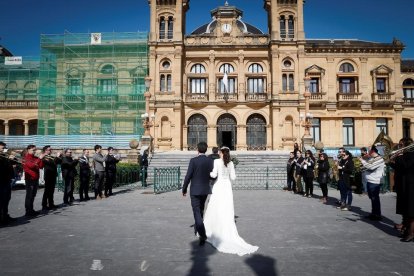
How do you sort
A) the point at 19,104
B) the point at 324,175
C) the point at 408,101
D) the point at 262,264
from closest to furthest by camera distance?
the point at 262,264 → the point at 324,175 → the point at 408,101 → the point at 19,104

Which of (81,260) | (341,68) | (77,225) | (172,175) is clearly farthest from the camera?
(341,68)

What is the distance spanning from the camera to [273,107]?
31.6 m

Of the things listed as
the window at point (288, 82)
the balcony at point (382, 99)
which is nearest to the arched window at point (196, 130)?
the window at point (288, 82)

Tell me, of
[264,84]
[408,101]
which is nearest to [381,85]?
[408,101]

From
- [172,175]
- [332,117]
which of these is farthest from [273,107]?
[172,175]

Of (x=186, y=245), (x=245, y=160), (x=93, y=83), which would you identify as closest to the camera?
(x=186, y=245)

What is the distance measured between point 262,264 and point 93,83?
104ft

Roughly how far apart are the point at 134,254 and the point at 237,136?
91.0 ft

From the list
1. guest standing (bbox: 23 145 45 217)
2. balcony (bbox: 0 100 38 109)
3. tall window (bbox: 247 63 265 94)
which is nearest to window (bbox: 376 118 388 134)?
tall window (bbox: 247 63 265 94)

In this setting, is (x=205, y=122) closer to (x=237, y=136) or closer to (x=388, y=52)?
(x=237, y=136)

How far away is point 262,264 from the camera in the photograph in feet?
15.2

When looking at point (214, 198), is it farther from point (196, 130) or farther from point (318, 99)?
point (318, 99)

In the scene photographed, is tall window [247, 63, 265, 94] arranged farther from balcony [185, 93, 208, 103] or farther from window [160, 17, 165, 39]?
window [160, 17, 165, 39]

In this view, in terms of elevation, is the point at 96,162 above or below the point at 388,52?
below
